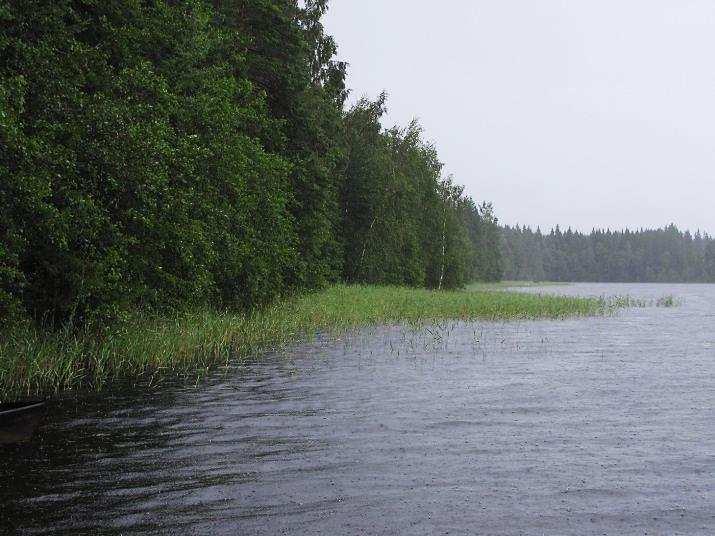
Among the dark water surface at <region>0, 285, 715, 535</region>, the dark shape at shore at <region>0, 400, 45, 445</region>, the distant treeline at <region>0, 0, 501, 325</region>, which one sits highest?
the distant treeline at <region>0, 0, 501, 325</region>

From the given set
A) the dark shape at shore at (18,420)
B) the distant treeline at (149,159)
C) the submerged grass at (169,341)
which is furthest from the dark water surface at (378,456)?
the distant treeline at (149,159)

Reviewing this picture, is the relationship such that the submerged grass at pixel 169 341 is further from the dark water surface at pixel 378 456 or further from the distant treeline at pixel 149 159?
the dark water surface at pixel 378 456

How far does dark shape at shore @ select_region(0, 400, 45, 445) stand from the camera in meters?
9.08

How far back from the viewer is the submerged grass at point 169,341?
1430cm

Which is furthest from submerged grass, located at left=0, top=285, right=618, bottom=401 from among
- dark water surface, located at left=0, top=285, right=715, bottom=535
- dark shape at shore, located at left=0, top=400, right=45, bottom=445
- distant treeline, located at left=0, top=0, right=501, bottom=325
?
dark shape at shore, located at left=0, top=400, right=45, bottom=445

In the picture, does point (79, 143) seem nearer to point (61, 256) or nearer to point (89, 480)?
point (61, 256)

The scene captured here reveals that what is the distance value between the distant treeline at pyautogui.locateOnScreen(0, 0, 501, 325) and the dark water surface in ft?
11.5

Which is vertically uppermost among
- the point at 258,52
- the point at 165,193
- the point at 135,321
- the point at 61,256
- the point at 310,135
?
the point at 258,52

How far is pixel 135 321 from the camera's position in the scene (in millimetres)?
18703

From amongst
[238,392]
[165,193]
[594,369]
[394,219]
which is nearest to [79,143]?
[165,193]

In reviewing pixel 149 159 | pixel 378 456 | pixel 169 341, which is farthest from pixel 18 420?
pixel 169 341

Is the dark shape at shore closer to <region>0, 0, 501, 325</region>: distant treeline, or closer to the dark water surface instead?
the dark water surface

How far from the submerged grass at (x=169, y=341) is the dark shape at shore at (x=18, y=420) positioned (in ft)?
12.3

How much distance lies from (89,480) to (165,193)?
376 inches
